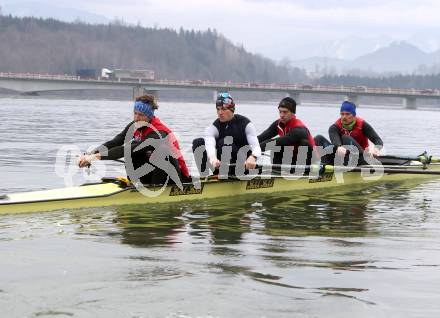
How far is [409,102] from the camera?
148 m

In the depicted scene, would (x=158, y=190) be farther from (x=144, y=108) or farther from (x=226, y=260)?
(x=226, y=260)

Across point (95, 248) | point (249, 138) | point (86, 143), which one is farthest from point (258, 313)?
point (86, 143)

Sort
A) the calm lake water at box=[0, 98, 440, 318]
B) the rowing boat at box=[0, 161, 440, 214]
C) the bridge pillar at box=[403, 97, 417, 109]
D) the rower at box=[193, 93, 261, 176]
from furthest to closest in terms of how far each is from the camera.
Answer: the bridge pillar at box=[403, 97, 417, 109] < the rower at box=[193, 93, 261, 176] < the rowing boat at box=[0, 161, 440, 214] < the calm lake water at box=[0, 98, 440, 318]

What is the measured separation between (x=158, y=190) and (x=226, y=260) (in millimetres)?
4662

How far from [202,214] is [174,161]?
1.18 m

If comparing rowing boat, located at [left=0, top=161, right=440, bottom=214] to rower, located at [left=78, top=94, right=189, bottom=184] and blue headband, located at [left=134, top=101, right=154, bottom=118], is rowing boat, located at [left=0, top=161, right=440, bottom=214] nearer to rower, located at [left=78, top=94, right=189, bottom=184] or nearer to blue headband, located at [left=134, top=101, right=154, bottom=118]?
rower, located at [left=78, top=94, right=189, bottom=184]

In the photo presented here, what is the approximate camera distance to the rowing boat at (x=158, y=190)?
12.0 m

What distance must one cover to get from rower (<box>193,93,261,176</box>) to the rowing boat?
1.73 feet

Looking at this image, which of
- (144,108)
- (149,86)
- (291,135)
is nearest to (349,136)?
(291,135)

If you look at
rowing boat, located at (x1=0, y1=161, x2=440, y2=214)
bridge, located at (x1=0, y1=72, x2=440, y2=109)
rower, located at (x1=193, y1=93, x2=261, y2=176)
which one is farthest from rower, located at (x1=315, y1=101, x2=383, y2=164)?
bridge, located at (x1=0, y1=72, x2=440, y2=109)

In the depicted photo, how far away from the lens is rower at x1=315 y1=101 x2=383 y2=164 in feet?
59.5

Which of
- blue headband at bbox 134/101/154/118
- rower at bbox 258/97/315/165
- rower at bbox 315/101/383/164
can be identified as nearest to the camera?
blue headband at bbox 134/101/154/118

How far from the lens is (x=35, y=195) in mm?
12289

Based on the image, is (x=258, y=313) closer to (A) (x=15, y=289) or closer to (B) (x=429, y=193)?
(A) (x=15, y=289)
